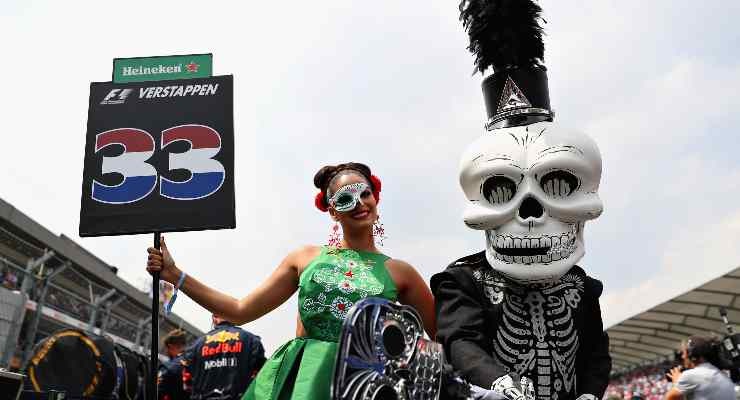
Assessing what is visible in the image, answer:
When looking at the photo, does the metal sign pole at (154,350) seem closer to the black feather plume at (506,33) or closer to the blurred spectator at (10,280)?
the black feather plume at (506,33)

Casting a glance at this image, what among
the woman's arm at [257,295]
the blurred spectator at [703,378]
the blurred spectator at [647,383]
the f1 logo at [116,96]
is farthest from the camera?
the blurred spectator at [647,383]

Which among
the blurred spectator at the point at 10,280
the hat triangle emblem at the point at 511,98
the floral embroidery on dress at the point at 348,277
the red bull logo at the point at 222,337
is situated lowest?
the floral embroidery on dress at the point at 348,277

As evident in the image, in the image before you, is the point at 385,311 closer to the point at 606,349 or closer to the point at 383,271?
the point at 383,271

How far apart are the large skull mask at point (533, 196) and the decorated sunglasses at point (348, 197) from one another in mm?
433

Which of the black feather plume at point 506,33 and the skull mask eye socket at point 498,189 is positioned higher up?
the black feather plume at point 506,33

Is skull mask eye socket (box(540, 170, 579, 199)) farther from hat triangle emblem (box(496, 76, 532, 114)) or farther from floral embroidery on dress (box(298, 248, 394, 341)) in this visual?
A: floral embroidery on dress (box(298, 248, 394, 341))

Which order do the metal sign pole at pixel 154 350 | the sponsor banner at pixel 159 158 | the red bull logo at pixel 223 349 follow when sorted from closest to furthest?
the metal sign pole at pixel 154 350
the sponsor banner at pixel 159 158
the red bull logo at pixel 223 349

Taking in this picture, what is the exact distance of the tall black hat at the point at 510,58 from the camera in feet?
7.88

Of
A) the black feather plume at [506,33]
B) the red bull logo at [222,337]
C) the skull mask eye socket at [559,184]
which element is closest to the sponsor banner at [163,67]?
the black feather plume at [506,33]

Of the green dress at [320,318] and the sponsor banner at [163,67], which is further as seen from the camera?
the sponsor banner at [163,67]

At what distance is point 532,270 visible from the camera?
6.93ft

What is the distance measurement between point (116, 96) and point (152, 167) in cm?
42

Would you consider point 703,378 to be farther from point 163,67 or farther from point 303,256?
point 163,67

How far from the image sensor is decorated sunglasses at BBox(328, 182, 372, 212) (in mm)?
2467
